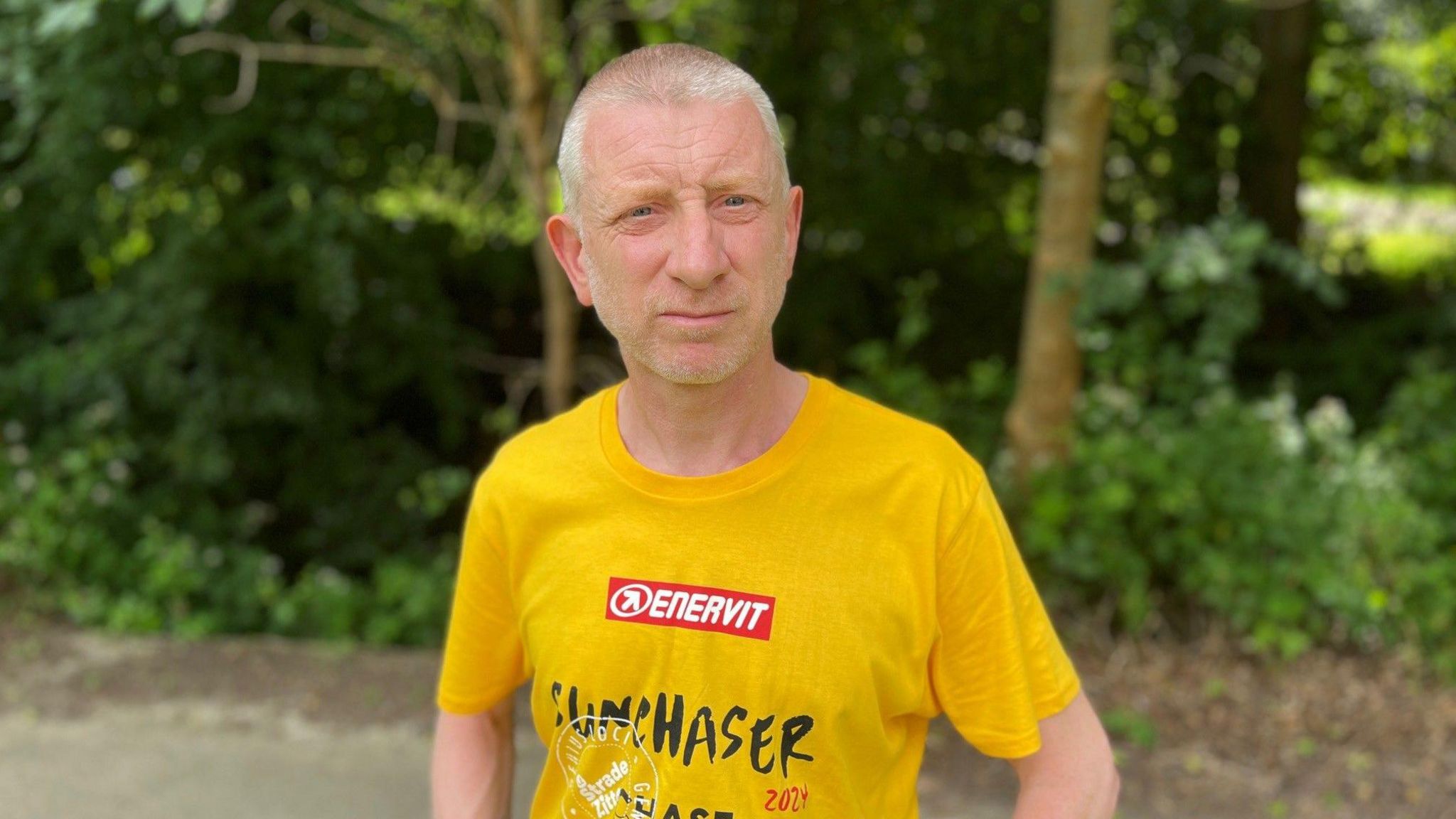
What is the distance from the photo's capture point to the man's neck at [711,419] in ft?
4.82

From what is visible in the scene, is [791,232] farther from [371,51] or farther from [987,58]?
[987,58]

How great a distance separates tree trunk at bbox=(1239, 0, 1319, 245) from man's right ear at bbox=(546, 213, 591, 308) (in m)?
7.26

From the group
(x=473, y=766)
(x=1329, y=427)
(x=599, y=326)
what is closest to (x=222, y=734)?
(x=473, y=766)

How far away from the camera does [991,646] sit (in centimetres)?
142

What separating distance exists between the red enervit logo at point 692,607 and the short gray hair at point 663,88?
0.41 m

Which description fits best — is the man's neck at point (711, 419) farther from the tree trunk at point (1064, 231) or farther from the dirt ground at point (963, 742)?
the tree trunk at point (1064, 231)

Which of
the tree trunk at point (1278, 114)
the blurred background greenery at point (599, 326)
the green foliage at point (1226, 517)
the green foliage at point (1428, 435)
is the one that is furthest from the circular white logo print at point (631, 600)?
the tree trunk at point (1278, 114)

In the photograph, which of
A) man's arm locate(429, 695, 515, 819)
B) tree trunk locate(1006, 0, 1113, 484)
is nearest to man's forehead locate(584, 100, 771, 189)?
man's arm locate(429, 695, 515, 819)

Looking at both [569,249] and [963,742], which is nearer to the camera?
[569,249]

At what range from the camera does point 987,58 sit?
24.3 feet

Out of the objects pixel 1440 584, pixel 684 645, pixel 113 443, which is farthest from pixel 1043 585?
pixel 113 443

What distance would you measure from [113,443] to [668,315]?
5287 millimetres

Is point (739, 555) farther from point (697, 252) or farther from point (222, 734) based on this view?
point (222, 734)

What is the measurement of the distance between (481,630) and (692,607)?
35 cm
